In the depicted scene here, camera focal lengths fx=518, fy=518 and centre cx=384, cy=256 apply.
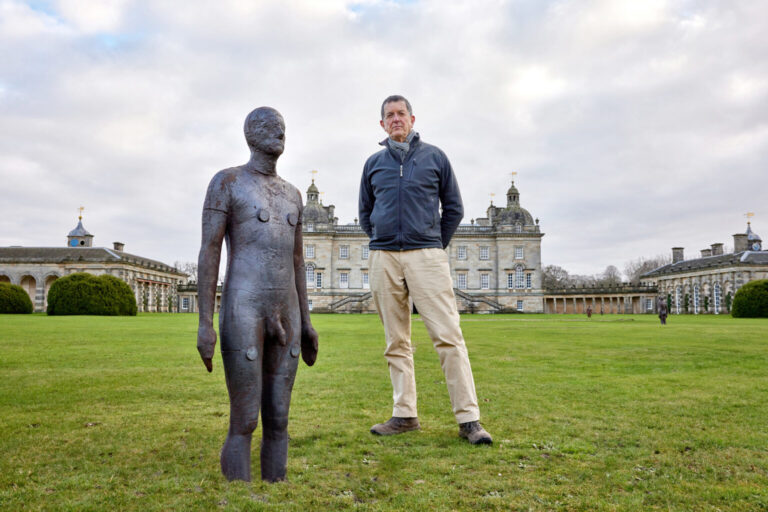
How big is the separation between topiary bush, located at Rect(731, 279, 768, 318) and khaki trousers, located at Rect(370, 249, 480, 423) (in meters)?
40.3

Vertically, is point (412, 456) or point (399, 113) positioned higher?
point (399, 113)

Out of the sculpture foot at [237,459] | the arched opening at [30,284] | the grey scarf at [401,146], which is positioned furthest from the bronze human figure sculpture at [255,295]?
the arched opening at [30,284]

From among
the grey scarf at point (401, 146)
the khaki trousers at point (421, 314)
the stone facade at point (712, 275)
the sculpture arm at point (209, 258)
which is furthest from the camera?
the stone facade at point (712, 275)

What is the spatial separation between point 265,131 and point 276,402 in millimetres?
1743

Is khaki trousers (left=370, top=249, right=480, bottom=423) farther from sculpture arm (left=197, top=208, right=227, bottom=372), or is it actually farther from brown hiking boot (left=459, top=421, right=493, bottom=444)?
sculpture arm (left=197, top=208, right=227, bottom=372)

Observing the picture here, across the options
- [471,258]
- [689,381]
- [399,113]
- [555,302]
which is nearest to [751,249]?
[555,302]

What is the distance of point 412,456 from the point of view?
3672 mm

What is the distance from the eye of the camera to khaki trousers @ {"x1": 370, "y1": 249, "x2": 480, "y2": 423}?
13.8ft

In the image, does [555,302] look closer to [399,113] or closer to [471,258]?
[471,258]

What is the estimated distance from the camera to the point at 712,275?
54938mm

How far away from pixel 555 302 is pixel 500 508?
65.9 metres

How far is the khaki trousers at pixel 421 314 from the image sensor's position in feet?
13.8

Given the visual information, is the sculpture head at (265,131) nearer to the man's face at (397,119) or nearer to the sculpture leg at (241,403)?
the sculpture leg at (241,403)

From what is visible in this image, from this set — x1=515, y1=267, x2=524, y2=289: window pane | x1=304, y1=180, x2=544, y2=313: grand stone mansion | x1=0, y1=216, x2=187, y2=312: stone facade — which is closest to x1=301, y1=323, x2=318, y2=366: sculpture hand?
x1=304, y1=180, x2=544, y2=313: grand stone mansion
